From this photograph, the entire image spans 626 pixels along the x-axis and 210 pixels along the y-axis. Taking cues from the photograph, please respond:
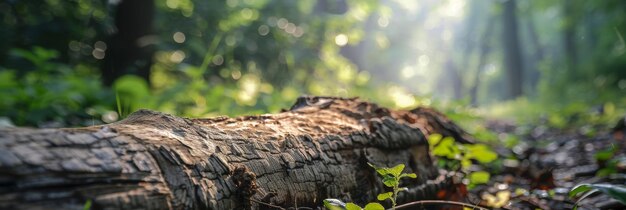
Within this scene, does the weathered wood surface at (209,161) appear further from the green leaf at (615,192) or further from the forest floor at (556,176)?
the green leaf at (615,192)

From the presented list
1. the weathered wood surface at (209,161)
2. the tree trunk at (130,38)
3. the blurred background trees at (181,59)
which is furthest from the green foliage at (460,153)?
the tree trunk at (130,38)

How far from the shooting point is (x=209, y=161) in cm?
123

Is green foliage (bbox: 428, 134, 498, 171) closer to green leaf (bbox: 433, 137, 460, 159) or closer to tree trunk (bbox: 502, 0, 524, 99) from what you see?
green leaf (bbox: 433, 137, 460, 159)

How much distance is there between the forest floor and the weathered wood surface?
1.18 feet

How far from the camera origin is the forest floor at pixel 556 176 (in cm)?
205

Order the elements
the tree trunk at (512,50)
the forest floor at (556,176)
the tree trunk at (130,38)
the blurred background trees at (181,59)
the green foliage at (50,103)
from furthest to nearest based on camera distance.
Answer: the tree trunk at (512,50) → the tree trunk at (130,38) → the blurred background trees at (181,59) → the green foliage at (50,103) → the forest floor at (556,176)

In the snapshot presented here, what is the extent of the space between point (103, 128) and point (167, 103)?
2872mm

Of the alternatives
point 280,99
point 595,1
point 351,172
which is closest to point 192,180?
point 351,172

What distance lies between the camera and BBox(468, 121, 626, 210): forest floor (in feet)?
6.73

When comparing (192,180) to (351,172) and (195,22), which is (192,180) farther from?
(195,22)

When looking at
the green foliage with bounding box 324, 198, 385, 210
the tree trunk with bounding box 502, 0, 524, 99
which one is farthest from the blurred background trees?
the tree trunk with bounding box 502, 0, 524, 99

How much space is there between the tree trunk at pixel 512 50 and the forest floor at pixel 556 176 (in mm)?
Result: 18934

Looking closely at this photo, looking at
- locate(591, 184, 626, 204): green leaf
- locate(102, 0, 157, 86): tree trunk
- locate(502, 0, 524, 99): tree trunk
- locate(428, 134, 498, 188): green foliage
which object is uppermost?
locate(502, 0, 524, 99): tree trunk

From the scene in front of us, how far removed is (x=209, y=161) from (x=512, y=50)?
23.5m
